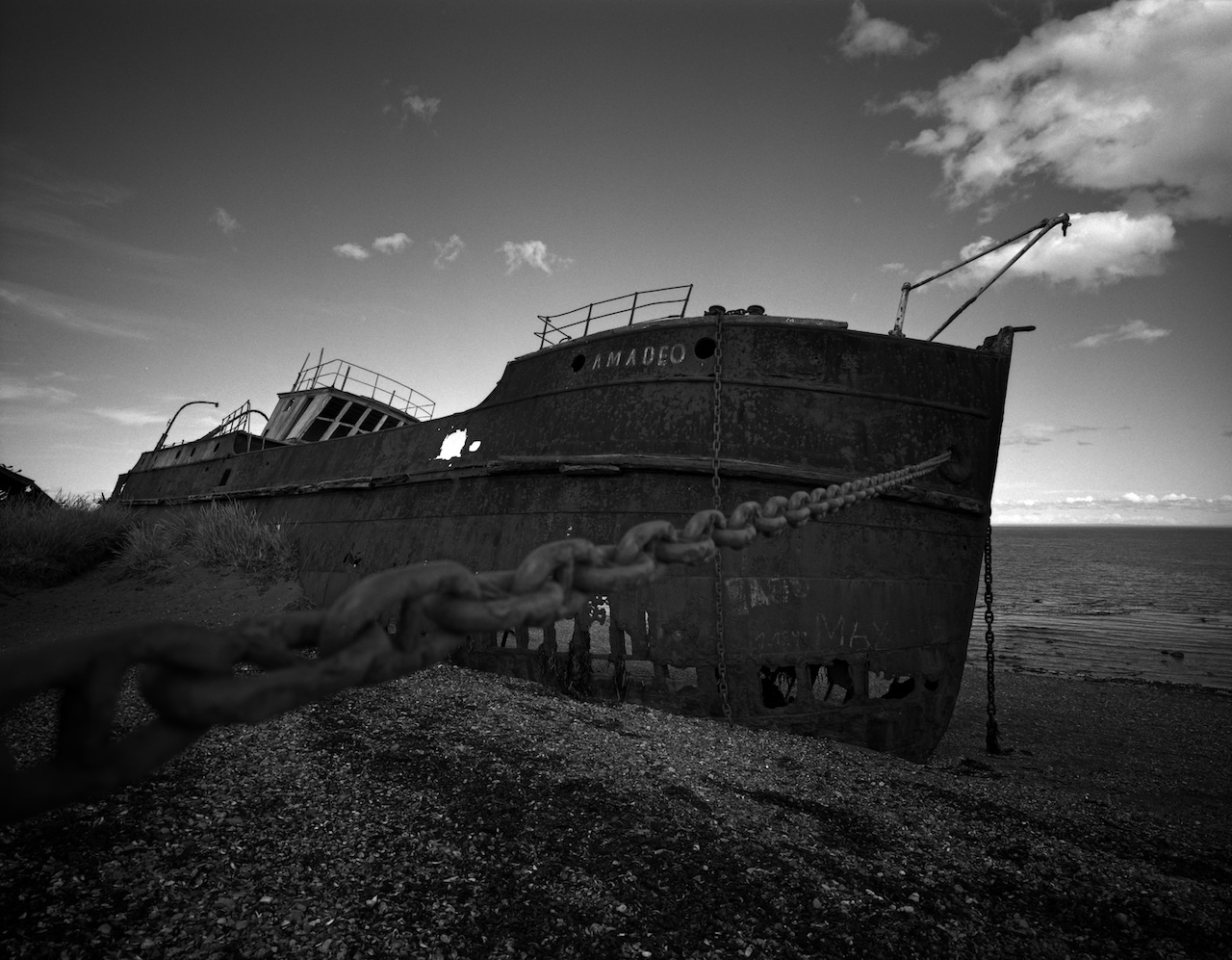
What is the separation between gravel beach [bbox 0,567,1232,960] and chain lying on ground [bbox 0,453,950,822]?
155 cm

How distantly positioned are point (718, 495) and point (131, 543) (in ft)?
39.6

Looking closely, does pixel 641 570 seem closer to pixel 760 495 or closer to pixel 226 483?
pixel 760 495

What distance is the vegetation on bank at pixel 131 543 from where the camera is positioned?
375 inches

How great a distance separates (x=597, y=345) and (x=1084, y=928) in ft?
17.5

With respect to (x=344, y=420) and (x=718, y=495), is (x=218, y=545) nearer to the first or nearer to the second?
(x=344, y=420)

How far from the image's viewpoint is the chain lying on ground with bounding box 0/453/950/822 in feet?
2.21

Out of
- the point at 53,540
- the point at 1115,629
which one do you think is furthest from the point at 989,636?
the point at 1115,629

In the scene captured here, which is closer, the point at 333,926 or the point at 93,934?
the point at 93,934

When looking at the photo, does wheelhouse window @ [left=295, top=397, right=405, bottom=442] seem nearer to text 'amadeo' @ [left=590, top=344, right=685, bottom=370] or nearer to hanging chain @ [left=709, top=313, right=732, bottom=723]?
text 'amadeo' @ [left=590, top=344, right=685, bottom=370]

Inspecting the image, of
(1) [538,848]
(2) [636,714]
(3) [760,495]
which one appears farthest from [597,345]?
(1) [538,848]

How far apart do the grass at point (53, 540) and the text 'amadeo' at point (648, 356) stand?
1131cm

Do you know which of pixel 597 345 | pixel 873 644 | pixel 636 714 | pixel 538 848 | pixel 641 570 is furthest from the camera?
pixel 597 345

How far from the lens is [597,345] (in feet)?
20.3

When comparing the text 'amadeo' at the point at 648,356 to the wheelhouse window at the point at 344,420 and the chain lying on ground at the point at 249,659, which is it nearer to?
the chain lying on ground at the point at 249,659
